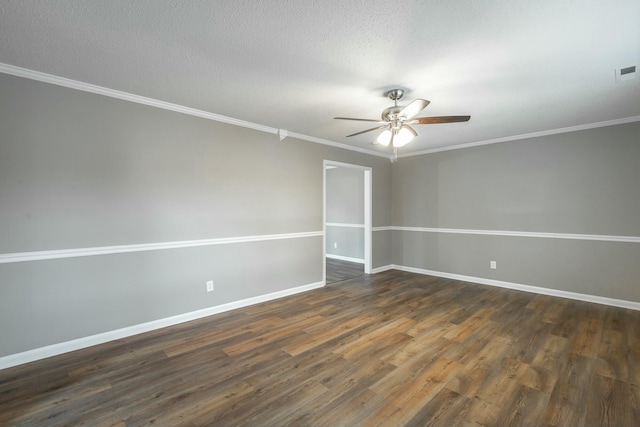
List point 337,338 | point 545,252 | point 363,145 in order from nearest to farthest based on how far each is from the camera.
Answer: point 337,338 → point 545,252 → point 363,145

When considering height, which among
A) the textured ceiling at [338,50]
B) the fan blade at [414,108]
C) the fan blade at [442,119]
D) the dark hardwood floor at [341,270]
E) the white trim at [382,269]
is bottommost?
the dark hardwood floor at [341,270]

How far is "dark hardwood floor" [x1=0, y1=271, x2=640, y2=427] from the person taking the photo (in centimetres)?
182

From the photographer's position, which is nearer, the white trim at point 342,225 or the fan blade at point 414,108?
the fan blade at point 414,108

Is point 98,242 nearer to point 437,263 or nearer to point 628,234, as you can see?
point 437,263

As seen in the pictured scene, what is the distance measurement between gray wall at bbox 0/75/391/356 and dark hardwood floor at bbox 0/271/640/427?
1.26 feet

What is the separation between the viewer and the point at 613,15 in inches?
66.2

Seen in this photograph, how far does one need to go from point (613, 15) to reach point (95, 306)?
4.63 metres

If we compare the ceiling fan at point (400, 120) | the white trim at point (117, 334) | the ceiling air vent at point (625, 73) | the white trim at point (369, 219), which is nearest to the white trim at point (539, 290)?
the white trim at point (369, 219)

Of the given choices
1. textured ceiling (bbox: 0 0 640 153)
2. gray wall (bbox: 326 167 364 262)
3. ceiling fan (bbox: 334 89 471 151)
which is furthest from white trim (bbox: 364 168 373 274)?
ceiling fan (bbox: 334 89 471 151)

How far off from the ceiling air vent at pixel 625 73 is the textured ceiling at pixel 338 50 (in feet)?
0.21

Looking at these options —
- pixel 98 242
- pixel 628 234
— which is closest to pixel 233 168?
pixel 98 242

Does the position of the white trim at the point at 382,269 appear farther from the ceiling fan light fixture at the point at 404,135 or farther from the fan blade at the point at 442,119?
the fan blade at the point at 442,119

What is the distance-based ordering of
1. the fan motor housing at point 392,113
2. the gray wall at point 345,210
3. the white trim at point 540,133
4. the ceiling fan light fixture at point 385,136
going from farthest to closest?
the gray wall at point 345,210 → the white trim at point 540,133 → the ceiling fan light fixture at point 385,136 → the fan motor housing at point 392,113

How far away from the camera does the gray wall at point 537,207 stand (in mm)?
3705
